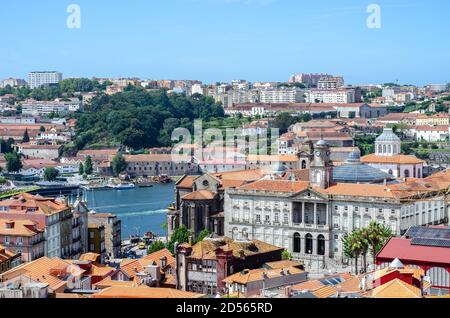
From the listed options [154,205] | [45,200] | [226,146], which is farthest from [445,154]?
[45,200]

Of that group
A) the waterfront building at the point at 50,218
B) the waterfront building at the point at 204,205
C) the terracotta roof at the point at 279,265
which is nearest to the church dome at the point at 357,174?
the waterfront building at the point at 204,205

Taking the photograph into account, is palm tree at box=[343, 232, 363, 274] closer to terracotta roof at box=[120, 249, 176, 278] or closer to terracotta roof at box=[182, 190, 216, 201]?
terracotta roof at box=[120, 249, 176, 278]

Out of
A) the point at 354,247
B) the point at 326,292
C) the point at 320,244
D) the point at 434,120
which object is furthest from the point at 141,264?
the point at 434,120

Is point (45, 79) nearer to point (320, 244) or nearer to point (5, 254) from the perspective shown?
point (320, 244)

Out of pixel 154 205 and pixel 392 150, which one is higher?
pixel 392 150

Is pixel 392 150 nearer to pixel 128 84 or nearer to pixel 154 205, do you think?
pixel 154 205

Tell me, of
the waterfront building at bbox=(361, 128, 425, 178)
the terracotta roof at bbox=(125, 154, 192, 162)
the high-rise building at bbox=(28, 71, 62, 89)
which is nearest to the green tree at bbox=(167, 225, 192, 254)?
the waterfront building at bbox=(361, 128, 425, 178)

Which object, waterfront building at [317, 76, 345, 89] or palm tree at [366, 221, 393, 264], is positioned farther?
waterfront building at [317, 76, 345, 89]
